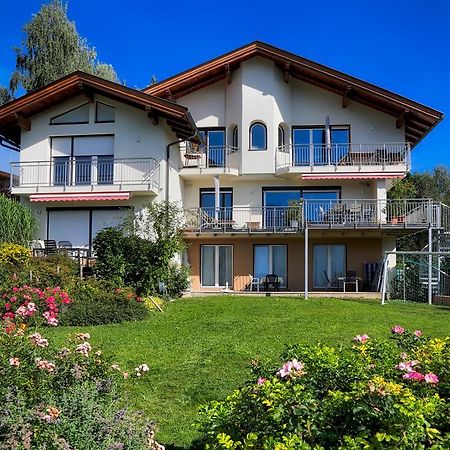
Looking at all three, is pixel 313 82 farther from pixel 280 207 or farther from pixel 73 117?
pixel 73 117

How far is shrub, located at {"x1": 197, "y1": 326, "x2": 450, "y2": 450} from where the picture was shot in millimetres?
3418

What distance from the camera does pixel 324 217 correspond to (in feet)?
78.2

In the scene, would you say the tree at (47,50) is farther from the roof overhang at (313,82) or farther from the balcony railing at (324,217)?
the balcony railing at (324,217)

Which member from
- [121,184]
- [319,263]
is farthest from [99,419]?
[319,263]

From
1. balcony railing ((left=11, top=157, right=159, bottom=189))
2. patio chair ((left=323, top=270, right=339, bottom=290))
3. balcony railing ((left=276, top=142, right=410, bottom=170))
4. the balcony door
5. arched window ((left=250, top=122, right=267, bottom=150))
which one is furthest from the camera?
the balcony door

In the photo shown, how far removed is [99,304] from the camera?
14.1 m

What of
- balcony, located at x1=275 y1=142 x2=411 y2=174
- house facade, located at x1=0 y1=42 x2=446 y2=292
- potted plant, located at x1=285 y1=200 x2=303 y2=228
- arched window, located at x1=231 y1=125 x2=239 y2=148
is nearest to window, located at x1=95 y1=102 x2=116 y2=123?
house facade, located at x1=0 y1=42 x2=446 y2=292

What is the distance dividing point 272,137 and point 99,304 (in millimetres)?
14443

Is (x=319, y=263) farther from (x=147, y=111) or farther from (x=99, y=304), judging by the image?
(x=99, y=304)

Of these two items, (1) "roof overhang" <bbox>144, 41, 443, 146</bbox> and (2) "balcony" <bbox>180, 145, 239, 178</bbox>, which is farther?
(2) "balcony" <bbox>180, 145, 239, 178</bbox>

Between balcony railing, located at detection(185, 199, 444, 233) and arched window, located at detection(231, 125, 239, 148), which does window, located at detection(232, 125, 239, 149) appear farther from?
balcony railing, located at detection(185, 199, 444, 233)

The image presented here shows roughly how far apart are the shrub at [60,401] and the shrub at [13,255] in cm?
1244

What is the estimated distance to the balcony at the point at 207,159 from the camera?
25984mm

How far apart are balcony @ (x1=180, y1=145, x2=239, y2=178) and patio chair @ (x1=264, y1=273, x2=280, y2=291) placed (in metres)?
5.15
